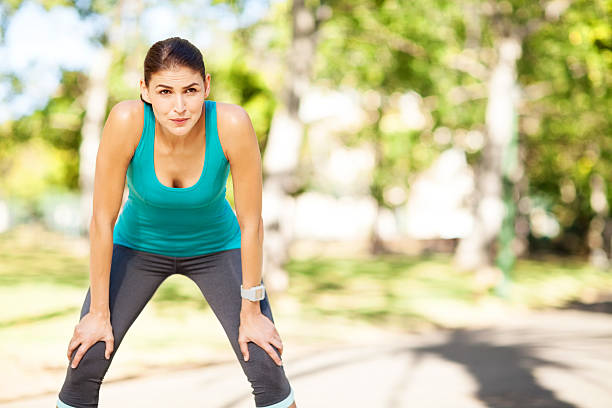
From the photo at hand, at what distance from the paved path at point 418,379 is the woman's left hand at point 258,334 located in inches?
105

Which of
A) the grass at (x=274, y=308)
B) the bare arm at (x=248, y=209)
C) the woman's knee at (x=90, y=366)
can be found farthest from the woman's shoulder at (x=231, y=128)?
the grass at (x=274, y=308)

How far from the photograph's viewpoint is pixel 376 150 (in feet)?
95.6

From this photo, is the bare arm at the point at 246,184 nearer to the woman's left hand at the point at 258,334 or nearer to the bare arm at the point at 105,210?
the woman's left hand at the point at 258,334

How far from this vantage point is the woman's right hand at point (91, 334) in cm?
277

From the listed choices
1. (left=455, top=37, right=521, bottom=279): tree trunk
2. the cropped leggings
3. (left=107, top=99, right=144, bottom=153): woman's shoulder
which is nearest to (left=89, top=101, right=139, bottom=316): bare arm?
(left=107, top=99, right=144, bottom=153): woman's shoulder

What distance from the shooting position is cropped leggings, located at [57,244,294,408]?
2789 mm

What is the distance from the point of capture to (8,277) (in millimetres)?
15625

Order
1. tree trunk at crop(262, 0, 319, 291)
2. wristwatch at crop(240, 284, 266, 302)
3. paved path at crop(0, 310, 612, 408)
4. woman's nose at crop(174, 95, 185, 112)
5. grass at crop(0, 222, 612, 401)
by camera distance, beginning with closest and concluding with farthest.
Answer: woman's nose at crop(174, 95, 185, 112) < wristwatch at crop(240, 284, 266, 302) < paved path at crop(0, 310, 612, 408) < grass at crop(0, 222, 612, 401) < tree trunk at crop(262, 0, 319, 291)

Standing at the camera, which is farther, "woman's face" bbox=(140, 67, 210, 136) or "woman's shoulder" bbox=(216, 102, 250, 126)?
"woman's shoulder" bbox=(216, 102, 250, 126)

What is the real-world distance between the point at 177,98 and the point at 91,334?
2.90ft

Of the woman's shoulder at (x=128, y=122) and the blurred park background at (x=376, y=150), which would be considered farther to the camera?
the blurred park background at (x=376, y=150)

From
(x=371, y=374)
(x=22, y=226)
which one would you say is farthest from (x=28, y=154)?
(x=371, y=374)

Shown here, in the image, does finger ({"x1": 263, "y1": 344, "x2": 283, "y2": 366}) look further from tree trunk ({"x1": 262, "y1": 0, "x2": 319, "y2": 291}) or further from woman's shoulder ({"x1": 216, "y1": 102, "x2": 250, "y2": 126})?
tree trunk ({"x1": 262, "y1": 0, "x2": 319, "y2": 291})

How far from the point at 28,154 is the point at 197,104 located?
157ft
